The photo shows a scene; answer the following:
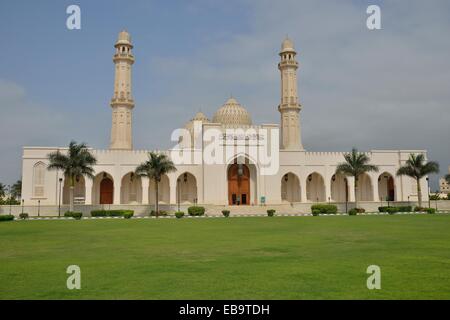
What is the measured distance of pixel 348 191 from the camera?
45625 millimetres

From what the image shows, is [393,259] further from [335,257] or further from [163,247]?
[163,247]

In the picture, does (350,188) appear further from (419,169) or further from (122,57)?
(122,57)

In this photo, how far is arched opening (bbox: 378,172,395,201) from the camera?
4762 centimetres

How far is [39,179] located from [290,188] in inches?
973

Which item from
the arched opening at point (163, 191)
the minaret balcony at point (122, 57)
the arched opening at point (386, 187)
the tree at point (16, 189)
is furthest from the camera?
the tree at point (16, 189)

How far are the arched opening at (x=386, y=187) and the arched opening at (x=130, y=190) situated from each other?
26363 millimetres

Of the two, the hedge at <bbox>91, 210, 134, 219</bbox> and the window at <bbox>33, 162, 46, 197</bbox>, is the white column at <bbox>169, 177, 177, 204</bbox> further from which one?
the window at <bbox>33, 162, 46, 197</bbox>

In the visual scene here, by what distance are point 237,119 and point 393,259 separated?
3788 centimetres

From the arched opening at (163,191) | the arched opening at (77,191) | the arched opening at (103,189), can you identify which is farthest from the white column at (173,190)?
the arched opening at (77,191)

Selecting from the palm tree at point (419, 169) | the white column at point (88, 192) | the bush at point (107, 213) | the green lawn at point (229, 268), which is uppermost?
the palm tree at point (419, 169)

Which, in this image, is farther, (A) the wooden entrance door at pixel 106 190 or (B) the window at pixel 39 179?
(A) the wooden entrance door at pixel 106 190

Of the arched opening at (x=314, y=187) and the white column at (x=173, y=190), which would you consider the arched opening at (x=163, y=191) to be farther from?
the arched opening at (x=314, y=187)

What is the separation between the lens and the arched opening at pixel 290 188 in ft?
148

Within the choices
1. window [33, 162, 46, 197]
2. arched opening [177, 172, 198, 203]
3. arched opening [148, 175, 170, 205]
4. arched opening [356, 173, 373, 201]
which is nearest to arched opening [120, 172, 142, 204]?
arched opening [148, 175, 170, 205]
